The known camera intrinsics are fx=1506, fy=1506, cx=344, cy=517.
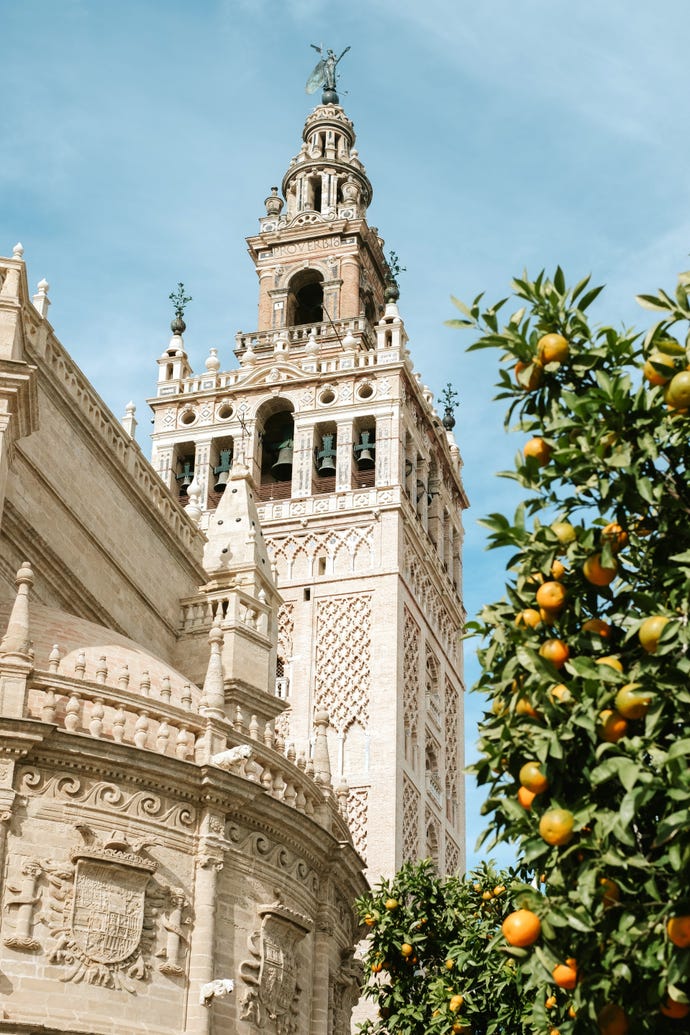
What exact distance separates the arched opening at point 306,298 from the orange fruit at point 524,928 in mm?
41377

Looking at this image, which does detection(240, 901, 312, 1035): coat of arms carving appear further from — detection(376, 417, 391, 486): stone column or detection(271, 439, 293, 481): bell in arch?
detection(271, 439, 293, 481): bell in arch

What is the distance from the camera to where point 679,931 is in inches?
275

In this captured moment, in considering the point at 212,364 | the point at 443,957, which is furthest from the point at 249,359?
the point at 443,957

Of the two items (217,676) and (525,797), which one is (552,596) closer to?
(525,797)

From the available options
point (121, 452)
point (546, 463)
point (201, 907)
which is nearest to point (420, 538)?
point (121, 452)

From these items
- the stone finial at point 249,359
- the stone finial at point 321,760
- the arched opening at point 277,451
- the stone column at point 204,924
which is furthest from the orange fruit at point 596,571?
the stone finial at point 249,359

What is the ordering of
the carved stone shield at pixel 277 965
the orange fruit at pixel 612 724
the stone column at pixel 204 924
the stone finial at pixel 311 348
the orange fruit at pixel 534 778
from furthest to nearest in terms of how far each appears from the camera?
the stone finial at pixel 311 348, the carved stone shield at pixel 277 965, the stone column at pixel 204 924, the orange fruit at pixel 534 778, the orange fruit at pixel 612 724

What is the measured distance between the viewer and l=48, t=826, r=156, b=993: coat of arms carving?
1602 centimetres

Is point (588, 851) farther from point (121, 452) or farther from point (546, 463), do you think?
point (121, 452)

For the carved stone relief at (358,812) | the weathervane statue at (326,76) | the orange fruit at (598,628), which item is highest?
the weathervane statue at (326,76)

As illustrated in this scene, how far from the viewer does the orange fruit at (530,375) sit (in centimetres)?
839

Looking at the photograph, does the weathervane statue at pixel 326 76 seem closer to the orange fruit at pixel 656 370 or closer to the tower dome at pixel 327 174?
the tower dome at pixel 327 174

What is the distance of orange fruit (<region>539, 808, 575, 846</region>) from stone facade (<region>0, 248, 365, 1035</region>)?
9768 mm

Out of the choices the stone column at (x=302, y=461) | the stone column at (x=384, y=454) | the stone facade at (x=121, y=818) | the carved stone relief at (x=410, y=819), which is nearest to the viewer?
the stone facade at (x=121, y=818)
